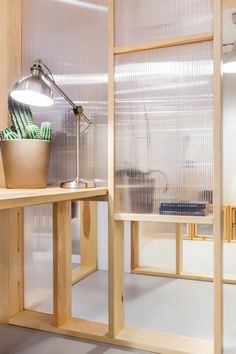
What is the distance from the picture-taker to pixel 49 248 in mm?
1961

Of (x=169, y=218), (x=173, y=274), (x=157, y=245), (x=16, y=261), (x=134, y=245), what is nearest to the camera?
(x=169, y=218)

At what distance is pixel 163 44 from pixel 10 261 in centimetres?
144

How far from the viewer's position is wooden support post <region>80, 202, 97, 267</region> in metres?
3.07

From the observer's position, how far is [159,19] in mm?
1614

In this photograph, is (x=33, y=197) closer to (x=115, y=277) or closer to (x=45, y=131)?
(x=45, y=131)

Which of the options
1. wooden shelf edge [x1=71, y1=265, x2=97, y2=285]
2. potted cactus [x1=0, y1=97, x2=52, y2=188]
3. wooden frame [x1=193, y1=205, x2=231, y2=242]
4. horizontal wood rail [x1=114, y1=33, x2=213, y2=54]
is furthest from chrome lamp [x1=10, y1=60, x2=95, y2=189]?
wooden frame [x1=193, y1=205, x2=231, y2=242]

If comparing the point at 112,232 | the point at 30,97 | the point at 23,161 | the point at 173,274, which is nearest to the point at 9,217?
the point at 23,161

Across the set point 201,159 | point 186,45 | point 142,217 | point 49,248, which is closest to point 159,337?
point 142,217

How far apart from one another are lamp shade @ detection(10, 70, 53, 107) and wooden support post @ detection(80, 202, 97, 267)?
165 cm

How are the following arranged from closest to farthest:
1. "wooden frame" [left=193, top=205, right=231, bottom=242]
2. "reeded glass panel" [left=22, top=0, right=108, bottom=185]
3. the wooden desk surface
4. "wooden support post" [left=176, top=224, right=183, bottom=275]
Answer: the wooden desk surface → "reeded glass panel" [left=22, top=0, right=108, bottom=185] → "wooden support post" [left=176, top=224, right=183, bottom=275] → "wooden frame" [left=193, top=205, right=231, bottom=242]

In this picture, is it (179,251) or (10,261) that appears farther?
(179,251)

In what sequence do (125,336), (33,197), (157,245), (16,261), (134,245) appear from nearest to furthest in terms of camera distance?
(33,197)
(125,336)
(16,261)
(134,245)
(157,245)

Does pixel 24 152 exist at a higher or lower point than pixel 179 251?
higher

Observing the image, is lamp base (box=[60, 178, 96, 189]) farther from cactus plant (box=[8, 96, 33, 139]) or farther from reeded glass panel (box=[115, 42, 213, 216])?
cactus plant (box=[8, 96, 33, 139])
